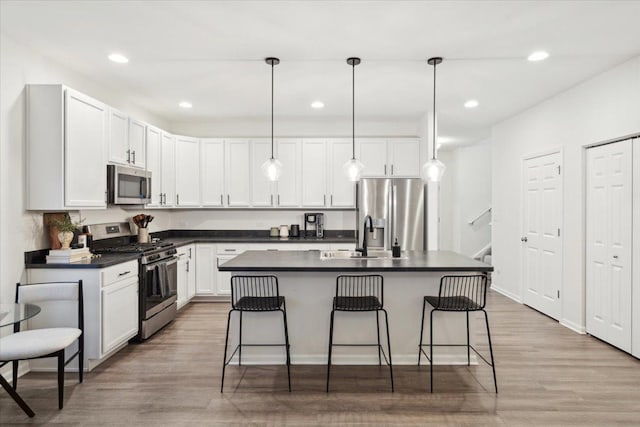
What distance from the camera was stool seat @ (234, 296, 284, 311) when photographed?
3.00m

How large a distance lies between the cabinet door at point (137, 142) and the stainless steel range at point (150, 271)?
77cm

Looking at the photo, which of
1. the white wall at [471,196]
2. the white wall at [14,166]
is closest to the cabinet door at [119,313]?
the white wall at [14,166]

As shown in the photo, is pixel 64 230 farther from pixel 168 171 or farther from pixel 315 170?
pixel 315 170

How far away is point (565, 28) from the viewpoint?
9.95 ft

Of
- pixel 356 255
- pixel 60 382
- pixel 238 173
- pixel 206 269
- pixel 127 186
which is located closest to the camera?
pixel 60 382

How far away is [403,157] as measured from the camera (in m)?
5.89

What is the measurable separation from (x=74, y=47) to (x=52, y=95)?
45 cm

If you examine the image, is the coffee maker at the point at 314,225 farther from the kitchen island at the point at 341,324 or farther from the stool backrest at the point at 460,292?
the stool backrest at the point at 460,292

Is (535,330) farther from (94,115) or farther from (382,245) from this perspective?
(94,115)

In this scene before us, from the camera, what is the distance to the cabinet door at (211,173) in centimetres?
596

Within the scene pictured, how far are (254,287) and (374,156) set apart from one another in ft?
10.5

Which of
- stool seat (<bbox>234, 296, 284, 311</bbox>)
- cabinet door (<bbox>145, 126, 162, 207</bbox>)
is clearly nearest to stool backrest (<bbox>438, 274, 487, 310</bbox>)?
stool seat (<bbox>234, 296, 284, 311</bbox>)

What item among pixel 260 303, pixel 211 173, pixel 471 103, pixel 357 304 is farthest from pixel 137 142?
pixel 471 103

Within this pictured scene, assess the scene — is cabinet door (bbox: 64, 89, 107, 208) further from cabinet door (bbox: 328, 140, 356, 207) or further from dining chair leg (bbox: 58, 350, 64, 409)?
cabinet door (bbox: 328, 140, 356, 207)
